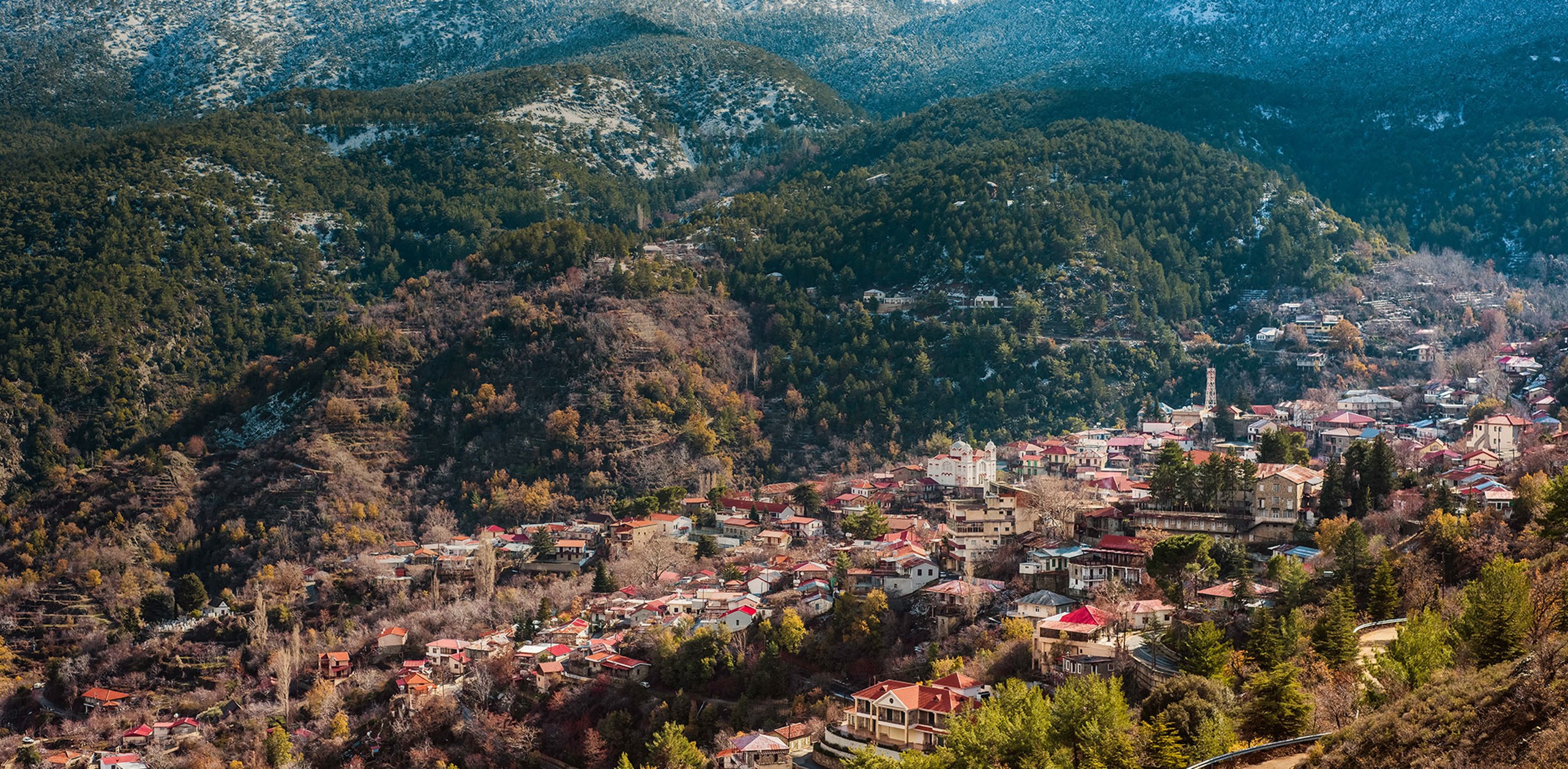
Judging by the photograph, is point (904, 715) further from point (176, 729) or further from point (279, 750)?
point (176, 729)

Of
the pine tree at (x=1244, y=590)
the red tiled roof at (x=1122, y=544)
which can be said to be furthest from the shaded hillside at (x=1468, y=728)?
the red tiled roof at (x=1122, y=544)

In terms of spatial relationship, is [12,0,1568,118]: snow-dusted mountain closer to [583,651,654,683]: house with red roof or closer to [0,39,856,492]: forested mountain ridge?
[0,39,856,492]: forested mountain ridge

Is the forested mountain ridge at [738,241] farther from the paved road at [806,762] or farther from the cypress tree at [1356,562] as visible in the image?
the cypress tree at [1356,562]

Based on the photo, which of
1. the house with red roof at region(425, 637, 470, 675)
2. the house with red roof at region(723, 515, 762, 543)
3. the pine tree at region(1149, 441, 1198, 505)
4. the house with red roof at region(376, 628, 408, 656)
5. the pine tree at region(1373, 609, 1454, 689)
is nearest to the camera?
the pine tree at region(1373, 609, 1454, 689)

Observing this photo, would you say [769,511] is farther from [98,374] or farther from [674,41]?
[674,41]

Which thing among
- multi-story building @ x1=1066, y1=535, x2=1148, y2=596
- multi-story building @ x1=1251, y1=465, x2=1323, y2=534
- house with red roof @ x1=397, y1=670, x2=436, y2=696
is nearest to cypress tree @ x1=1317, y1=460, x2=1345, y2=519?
multi-story building @ x1=1251, y1=465, x2=1323, y2=534

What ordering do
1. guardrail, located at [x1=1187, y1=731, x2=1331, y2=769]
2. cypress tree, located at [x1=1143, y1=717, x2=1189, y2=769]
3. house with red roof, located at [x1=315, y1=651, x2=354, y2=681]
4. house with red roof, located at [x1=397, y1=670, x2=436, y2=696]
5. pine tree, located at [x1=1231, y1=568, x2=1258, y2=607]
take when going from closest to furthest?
1. guardrail, located at [x1=1187, y1=731, x2=1331, y2=769]
2. cypress tree, located at [x1=1143, y1=717, x2=1189, y2=769]
3. pine tree, located at [x1=1231, y1=568, x2=1258, y2=607]
4. house with red roof, located at [x1=397, y1=670, x2=436, y2=696]
5. house with red roof, located at [x1=315, y1=651, x2=354, y2=681]
